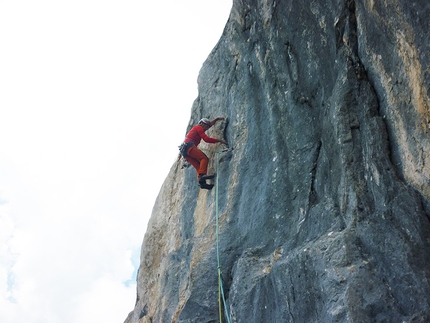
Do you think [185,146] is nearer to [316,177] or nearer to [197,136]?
[197,136]

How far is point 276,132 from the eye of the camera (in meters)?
9.43

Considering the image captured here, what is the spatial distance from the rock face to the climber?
26 cm

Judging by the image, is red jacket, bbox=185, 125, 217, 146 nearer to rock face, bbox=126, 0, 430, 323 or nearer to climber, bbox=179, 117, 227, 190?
climber, bbox=179, 117, 227, 190

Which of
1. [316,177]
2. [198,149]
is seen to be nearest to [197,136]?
[198,149]

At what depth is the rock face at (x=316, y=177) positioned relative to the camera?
20.6 feet

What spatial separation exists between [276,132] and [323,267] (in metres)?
3.29

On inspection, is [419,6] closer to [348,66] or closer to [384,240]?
[348,66]

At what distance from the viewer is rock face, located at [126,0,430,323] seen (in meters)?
6.29

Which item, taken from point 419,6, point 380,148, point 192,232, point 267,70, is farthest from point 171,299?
point 419,6

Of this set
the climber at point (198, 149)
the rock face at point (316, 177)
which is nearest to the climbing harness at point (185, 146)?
the climber at point (198, 149)

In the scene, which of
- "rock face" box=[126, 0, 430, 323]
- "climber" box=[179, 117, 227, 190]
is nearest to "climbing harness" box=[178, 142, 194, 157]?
"climber" box=[179, 117, 227, 190]

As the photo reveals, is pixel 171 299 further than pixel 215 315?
Yes

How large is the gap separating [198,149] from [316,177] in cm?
379

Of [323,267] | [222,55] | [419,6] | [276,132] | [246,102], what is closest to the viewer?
[419,6]
